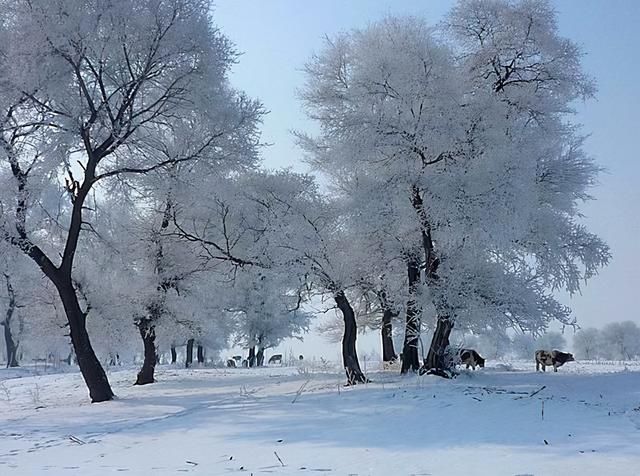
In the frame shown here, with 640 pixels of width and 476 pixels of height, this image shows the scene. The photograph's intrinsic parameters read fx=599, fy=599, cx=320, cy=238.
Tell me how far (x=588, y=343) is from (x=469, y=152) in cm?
8444

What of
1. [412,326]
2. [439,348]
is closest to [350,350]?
[412,326]

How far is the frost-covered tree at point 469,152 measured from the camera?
14.6 meters

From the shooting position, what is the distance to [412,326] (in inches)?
669

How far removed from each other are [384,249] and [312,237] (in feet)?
9.43

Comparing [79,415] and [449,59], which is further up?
[449,59]

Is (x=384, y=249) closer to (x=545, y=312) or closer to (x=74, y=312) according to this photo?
(x=545, y=312)

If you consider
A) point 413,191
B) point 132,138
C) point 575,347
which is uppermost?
point 132,138

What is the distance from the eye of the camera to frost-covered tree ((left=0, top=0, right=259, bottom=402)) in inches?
555

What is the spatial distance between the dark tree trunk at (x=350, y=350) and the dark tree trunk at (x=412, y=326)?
5.24ft

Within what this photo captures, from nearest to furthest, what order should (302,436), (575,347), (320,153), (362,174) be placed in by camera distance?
(302,436), (362,174), (320,153), (575,347)

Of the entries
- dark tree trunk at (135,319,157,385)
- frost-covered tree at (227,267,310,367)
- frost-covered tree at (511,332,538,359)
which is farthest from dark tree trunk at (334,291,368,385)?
frost-covered tree at (227,267,310,367)

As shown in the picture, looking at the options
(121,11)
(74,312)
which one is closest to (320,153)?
(121,11)

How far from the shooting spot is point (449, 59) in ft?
53.4

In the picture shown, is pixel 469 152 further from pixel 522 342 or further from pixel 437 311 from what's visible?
pixel 522 342
